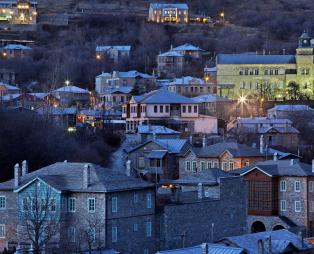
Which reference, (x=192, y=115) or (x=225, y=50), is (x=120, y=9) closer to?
(x=225, y=50)

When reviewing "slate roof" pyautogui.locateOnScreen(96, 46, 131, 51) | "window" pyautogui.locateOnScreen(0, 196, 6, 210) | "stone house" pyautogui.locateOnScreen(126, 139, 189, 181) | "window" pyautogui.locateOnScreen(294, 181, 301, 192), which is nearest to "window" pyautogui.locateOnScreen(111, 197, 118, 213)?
"window" pyautogui.locateOnScreen(0, 196, 6, 210)

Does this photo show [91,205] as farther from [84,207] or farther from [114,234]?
[114,234]

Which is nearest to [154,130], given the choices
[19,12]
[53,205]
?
[53,205]

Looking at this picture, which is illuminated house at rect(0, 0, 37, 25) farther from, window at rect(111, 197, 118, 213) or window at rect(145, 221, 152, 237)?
window at rect(111, 197, 118, 213)

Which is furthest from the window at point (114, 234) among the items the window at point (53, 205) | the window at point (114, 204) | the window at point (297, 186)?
the window at point (297, 186)

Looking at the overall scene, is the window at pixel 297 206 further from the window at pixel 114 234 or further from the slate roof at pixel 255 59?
the slate roof at pixel 255 59

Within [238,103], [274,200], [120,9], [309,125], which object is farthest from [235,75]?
[120,9]
